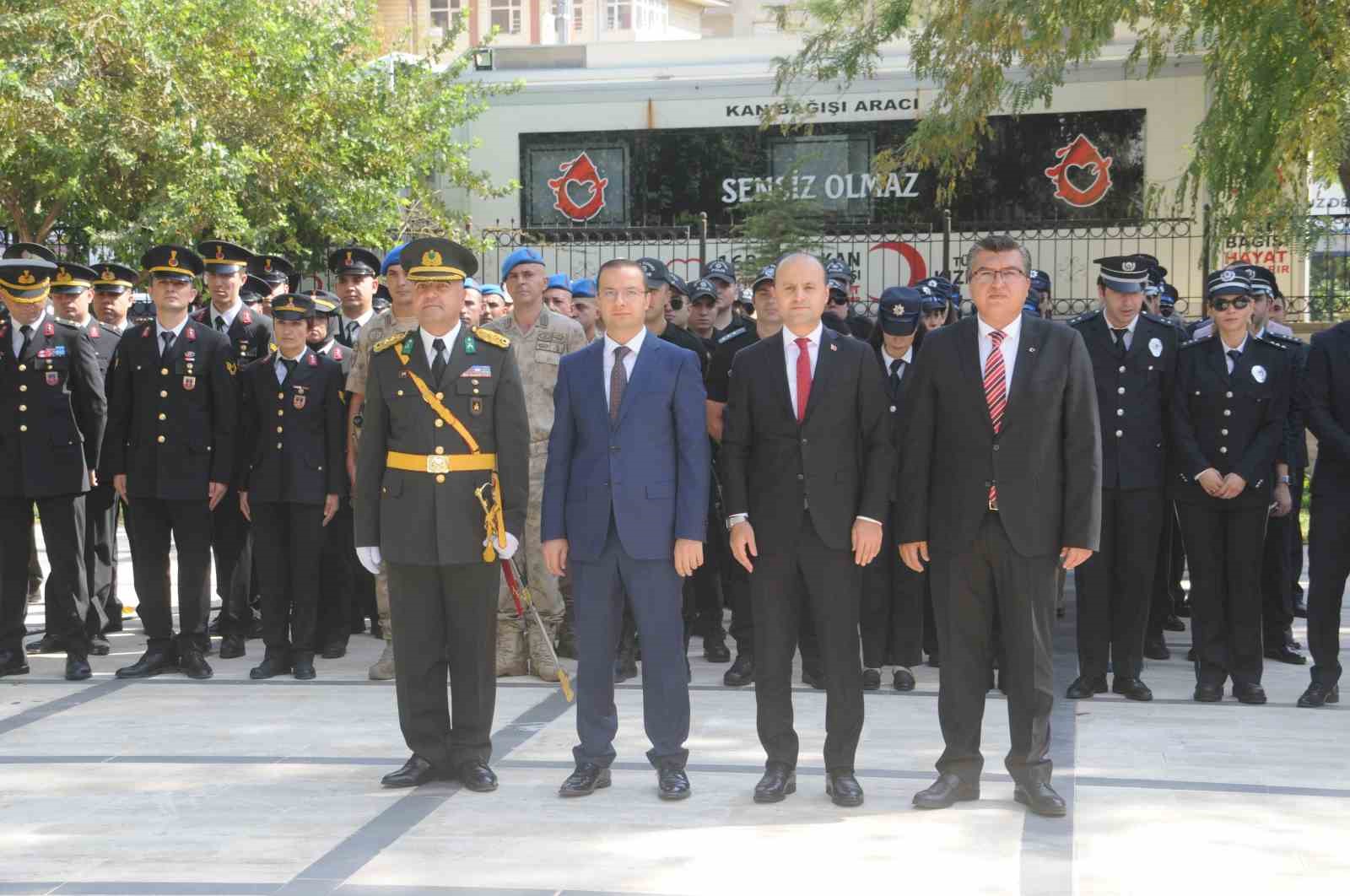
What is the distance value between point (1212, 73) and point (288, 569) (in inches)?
295

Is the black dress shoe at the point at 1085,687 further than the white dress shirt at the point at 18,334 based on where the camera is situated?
No

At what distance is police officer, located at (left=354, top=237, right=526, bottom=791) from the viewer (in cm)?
607

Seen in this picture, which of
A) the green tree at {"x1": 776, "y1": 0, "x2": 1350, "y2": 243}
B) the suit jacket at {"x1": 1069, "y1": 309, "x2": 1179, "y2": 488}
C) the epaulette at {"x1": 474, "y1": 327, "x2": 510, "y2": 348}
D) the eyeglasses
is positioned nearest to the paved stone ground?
the suit jacket at {"x1": 1069, "y1": 309, "x2": 1179, "y2": 488}

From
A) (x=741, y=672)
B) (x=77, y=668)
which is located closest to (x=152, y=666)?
(x=77, y=668)

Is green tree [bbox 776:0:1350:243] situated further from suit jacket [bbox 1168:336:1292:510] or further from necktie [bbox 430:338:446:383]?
necktie [bbox 430:338:446:383]

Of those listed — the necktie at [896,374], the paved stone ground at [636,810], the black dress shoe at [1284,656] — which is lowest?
the black dress shoe at [1284,656]

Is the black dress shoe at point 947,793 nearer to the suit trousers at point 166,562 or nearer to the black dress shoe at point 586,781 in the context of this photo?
the black dress shoe at point 586,781

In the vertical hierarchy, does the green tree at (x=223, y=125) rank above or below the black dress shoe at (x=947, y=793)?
above

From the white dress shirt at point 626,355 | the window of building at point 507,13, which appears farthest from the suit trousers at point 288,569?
the window of building at point 507,13

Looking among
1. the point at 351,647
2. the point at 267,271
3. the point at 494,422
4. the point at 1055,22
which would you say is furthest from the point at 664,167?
the point at 494,422

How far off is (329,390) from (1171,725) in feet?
14.8

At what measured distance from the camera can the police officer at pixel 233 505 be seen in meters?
9.12

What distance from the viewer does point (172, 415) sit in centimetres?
831

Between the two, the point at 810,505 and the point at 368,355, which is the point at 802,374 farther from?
the point at 368,355
